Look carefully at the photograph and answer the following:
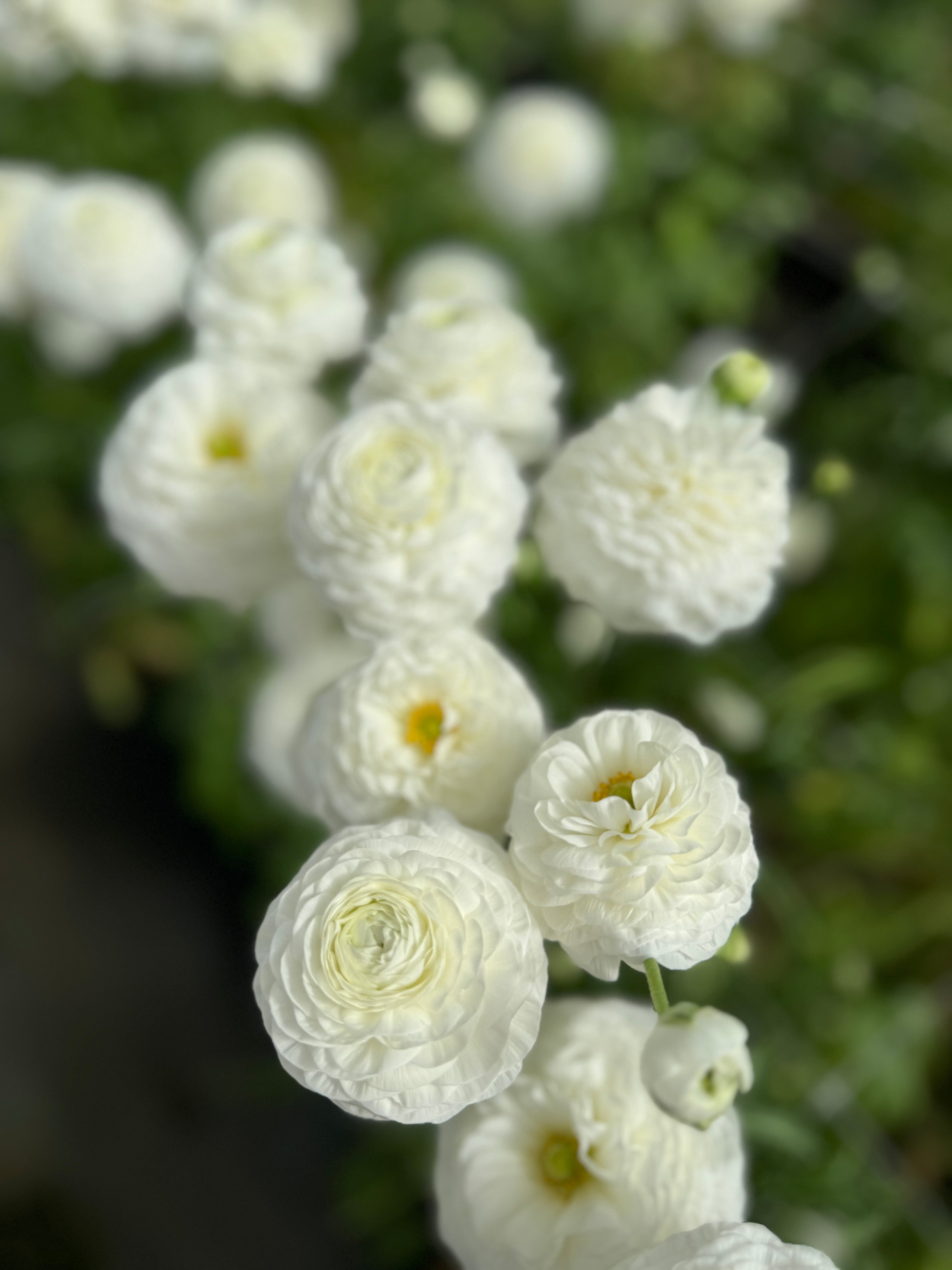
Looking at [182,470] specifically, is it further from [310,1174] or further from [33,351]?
[310,1174]

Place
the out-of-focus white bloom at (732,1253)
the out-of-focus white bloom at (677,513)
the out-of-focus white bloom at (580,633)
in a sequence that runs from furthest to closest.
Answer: the out-of-focus white bloom at (580,633)
the out-of-focus white bloom at (677,513)
the out-of-focus white bloom at (732,1253)

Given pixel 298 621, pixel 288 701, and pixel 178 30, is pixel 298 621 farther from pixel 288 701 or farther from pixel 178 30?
pixel 178 30

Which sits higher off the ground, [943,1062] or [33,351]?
[33,351]

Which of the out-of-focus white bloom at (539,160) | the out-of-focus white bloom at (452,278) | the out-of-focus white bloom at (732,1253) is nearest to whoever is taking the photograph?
the out-of-focus white bloom at (732,1253)

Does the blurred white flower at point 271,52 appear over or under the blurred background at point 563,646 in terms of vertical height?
over

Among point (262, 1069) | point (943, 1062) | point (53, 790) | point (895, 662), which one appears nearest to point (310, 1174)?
point (262, 1069)

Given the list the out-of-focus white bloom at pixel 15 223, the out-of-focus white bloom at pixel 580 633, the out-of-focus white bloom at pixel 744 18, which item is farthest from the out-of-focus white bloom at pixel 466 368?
the out-of-focus white bloom at pixel 744 18

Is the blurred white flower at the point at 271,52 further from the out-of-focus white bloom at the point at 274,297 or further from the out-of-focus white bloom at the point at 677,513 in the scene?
the out-of-focus white bloom at the point at 677,513
